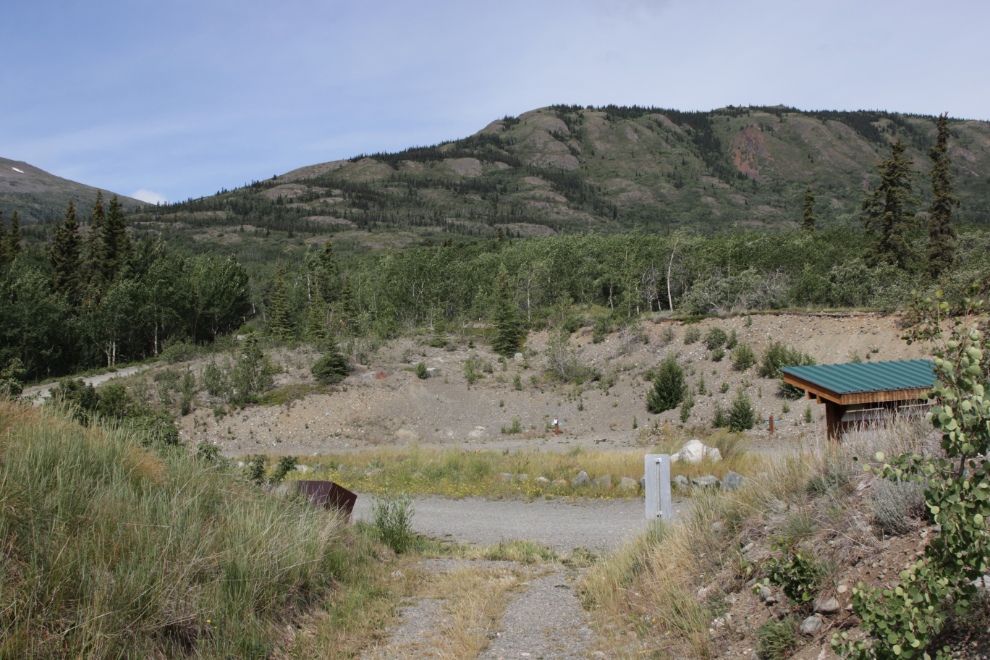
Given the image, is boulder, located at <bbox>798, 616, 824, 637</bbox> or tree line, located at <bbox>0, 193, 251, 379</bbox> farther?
tree line, located at <bbox>0, 193, 251, 379</bbox>

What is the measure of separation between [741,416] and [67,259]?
59.3 m

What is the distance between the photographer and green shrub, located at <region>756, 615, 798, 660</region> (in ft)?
12.4

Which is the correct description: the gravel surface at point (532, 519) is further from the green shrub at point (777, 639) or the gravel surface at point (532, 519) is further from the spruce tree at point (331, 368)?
the spruce tree at point (331, 368)

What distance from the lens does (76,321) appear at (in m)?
47.4

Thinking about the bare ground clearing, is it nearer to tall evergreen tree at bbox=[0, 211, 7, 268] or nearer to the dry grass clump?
the dry grass clump

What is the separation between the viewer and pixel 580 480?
45.5 ft

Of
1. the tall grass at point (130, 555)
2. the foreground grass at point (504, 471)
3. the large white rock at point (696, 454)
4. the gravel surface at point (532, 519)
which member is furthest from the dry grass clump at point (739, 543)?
the large white rock at point (696, 454)

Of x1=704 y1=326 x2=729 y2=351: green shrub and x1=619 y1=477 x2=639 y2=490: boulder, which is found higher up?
x1=704 y1=326 x2=729 y2=351: green shrub

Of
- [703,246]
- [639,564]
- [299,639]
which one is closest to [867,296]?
[703,246]

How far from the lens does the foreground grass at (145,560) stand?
3.79 m

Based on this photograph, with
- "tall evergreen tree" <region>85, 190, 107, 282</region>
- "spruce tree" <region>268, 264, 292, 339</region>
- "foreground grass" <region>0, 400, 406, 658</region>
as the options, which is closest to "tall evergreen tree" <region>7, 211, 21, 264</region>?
"tall evergreen tree" <region>85, 190, 107, 282</region>

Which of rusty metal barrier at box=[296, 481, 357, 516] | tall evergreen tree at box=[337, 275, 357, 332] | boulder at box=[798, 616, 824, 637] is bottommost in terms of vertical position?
rusty metal barrier at box=[296, 481, 357, 516]

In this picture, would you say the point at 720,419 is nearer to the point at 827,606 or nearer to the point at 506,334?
the point at 506,334

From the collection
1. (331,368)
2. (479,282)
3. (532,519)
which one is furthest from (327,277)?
(532,519)
